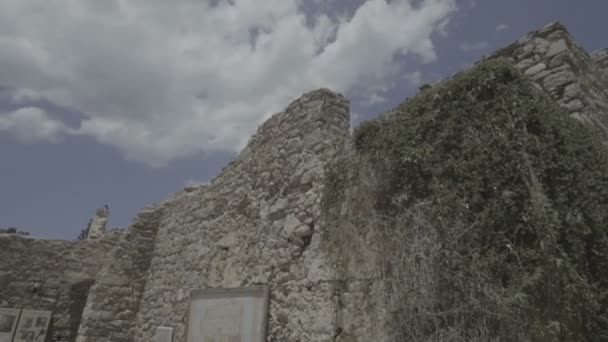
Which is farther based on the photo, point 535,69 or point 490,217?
point 535,69

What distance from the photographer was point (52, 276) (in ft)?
25.4

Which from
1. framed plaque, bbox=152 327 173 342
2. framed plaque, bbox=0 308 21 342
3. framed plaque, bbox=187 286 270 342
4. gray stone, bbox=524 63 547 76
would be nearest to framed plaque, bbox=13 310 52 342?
framed plaque, bbox=0 308 21 342

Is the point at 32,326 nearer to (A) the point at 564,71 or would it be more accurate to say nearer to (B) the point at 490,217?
(B) the point at 490,217

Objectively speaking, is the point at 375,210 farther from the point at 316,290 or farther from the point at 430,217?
the point at 316,290

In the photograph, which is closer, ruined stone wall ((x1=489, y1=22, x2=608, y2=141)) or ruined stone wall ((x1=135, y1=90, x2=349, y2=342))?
Answer: ruined stone wall ((x1=489, y1=22, x2=608, y2=141))

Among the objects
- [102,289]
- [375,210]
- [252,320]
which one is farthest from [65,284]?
[375,210]

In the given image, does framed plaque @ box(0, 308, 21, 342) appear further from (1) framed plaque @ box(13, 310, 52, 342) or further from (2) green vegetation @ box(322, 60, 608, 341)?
(2) green vegetation @ box(322, 60, 608, 341)

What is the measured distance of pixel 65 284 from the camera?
25.5 feet

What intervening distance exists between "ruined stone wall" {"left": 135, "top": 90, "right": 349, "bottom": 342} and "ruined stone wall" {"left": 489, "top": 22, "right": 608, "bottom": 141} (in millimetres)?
1740

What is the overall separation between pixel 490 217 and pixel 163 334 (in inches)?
191

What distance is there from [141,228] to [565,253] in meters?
6.74

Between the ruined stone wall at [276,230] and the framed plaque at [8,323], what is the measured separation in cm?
291

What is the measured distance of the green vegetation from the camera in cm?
221

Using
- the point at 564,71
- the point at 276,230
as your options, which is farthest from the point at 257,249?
the point at 564,71
